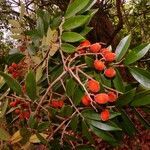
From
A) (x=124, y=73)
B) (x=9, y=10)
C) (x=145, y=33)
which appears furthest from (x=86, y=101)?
(x=145, y=33)

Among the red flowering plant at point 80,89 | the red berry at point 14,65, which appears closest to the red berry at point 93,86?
the red flowering plant at point 80,89

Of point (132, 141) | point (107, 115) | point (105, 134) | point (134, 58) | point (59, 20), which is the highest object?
point (59, 20)

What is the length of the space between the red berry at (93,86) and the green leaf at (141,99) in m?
0.23

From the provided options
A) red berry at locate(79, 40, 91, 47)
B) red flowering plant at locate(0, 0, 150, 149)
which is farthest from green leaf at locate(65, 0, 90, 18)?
red berry at locate(79, 40, 91, 47)

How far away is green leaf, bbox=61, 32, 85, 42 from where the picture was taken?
1459mm

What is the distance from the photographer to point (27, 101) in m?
1.45

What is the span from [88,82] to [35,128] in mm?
295

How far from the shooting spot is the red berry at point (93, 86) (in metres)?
1.27

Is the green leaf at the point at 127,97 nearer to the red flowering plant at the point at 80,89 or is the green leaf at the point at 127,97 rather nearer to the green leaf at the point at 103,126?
the red flowering plant at the point at 80,89

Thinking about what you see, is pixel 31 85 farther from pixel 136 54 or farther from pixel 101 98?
pixel 136 54

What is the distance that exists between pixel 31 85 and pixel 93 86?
0.80ft

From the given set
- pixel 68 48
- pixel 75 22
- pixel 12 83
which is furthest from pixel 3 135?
pixel 75 22

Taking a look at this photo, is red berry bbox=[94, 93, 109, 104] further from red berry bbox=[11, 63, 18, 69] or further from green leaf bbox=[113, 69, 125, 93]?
red berry bbox=[11, 63, 18, 69]

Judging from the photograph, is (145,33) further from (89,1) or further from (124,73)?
(89,1)
